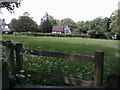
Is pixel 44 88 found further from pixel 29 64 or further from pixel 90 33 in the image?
pixel 90 33

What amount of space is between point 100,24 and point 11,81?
4123 cm

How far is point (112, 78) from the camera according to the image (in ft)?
3.74

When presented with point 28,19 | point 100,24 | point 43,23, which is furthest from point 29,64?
point 100,24

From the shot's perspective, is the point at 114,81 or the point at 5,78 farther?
the point at 5,78

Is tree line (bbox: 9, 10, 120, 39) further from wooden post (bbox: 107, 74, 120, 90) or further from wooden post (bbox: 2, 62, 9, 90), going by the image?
wooden post (bbox: 107, 74, 120, 90)

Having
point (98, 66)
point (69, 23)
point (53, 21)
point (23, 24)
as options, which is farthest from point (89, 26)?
point (98, 66)

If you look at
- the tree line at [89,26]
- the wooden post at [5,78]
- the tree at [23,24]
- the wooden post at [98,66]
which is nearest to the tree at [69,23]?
the tree line at [89,26]

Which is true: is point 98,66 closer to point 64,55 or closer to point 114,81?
point 64,55

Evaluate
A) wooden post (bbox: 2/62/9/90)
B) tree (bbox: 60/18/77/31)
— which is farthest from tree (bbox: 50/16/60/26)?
wooden post (bbox: 2/62/9/90)

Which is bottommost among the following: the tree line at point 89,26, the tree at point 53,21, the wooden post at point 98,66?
the wooden post at point 98,66

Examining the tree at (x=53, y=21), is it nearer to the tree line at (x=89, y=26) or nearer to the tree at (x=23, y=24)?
the tree line at (x=89, y=26)

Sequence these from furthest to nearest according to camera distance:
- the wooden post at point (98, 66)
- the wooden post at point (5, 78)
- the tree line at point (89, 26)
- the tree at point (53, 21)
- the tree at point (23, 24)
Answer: the tree at point (53, 21) → the tree at point (23, 24) → the tree line at point (89, 26) → the wooden post at point (98, 66) → the wooden post at point (5, 78)

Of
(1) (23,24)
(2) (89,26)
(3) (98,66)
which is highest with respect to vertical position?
(1) (23,24)

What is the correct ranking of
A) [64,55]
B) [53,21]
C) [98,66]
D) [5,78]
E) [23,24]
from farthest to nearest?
[53,21]
[23,24]
[64,55]
[98,66]
[5,78]
